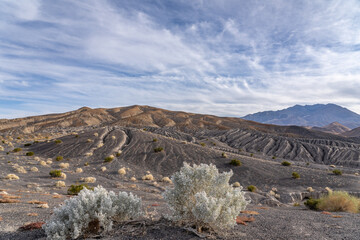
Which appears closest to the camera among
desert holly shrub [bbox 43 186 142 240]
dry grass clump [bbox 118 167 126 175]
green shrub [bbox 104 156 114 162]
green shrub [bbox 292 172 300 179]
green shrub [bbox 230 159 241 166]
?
desert holly shrub [bbox 43 186 142 240]

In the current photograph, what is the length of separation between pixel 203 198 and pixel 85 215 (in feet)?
9.88

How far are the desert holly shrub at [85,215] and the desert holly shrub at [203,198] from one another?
1475 millimetres

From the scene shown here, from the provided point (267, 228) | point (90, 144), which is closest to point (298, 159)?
point (90, 144)

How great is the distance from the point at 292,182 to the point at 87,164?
24780mm

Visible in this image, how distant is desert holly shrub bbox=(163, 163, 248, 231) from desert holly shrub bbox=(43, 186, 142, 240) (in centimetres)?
148

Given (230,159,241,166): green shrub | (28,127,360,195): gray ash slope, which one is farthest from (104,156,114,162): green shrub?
(230,159,241,166): green shrub

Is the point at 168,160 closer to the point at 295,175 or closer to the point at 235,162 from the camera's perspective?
the point at 235,162

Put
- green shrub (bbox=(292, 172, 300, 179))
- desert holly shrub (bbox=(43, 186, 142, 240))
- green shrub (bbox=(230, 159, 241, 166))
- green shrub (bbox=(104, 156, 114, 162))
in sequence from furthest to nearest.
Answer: green shrub (bbox=(104, 156, 114, 162)) < green shrub (bbox=(230, 159, 241, 166)) < green shrub (bbox=(292, 172, 300, 179)) < desert holly shrub (bbox=(43, 186, 142, 240))

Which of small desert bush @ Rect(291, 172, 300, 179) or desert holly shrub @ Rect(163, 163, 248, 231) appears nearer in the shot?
desert holly shrub @ Rect(163, 163, 248, 231)

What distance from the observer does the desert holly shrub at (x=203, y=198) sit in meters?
5.58

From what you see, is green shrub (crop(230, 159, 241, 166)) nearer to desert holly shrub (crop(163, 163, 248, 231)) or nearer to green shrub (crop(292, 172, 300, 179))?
green shrub (crop(292, 172, 300, 179))

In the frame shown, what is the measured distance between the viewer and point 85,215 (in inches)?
226

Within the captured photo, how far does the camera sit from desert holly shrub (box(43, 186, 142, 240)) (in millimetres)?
5531

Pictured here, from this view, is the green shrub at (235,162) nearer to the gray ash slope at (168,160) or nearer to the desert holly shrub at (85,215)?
the gray ash slope at (168,160)
